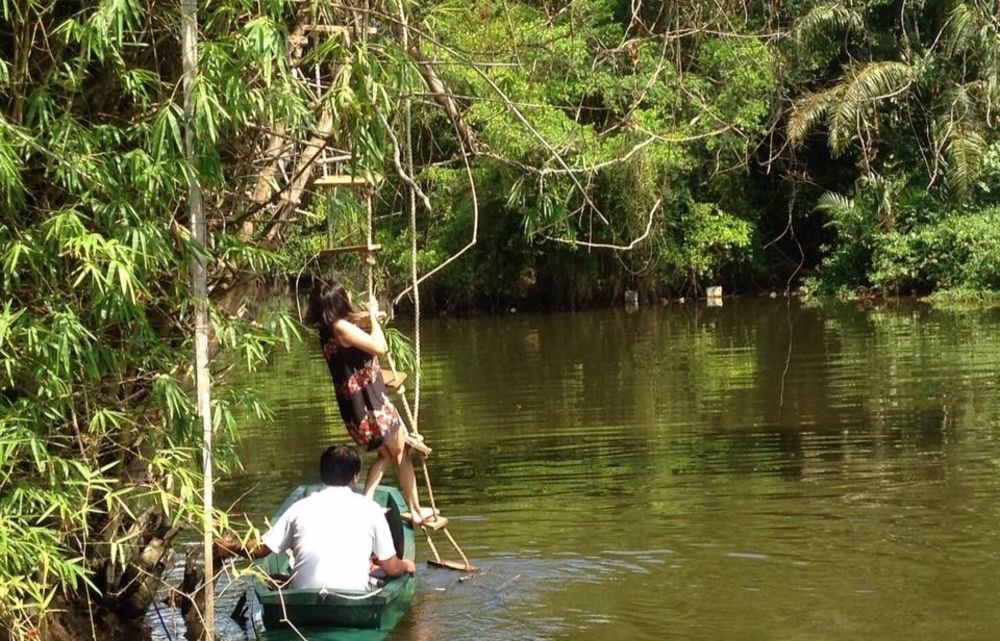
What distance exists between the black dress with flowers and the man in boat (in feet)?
1.79

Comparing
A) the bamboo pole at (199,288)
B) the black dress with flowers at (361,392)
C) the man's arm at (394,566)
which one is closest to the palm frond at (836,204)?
the black dress with flowers at (361,392)

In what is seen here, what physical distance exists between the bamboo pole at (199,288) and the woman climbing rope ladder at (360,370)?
122cm

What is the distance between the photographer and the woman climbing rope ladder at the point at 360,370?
7.58 m

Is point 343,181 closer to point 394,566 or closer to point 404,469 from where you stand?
point 404,469

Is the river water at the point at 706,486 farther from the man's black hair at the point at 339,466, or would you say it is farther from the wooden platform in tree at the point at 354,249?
the wooden platform in tree at the point at 354,249

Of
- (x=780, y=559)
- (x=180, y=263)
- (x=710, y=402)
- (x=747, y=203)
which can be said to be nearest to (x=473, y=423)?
(x=710, y=402)

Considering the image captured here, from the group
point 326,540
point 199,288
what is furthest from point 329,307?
point 199,288

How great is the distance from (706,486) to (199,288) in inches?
232

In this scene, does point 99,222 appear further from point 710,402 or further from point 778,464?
point 710,402

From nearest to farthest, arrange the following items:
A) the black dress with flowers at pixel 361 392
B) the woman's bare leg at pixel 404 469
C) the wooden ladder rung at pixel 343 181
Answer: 1. the wooden ladder rung at pixel 343 181
2. the black dress with flowers at pixel 361 392
3. the woman's bare leg at pixel 404 469

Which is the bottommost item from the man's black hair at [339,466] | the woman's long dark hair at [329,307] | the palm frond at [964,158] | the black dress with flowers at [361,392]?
the man's black hair at [339,466]

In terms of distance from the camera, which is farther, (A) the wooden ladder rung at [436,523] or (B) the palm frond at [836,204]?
(B) the palm frond at [836,204]

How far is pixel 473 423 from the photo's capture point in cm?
1552

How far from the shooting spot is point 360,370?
7.82 metres
